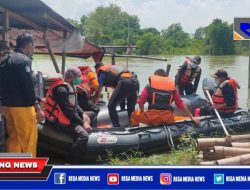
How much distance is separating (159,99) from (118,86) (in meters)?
0.65

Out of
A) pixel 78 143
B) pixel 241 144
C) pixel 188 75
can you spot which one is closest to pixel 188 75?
pixel 188 75

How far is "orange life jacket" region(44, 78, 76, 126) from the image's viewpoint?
4.27 metres

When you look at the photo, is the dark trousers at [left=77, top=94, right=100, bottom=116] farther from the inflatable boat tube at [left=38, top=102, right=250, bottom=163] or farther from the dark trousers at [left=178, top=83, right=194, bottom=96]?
the dark trousers at [left=178, top=83, right=194, bottom=96]

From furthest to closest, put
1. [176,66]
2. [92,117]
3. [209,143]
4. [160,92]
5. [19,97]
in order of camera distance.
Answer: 1. [176,66]
2. [92,117]
3. [160,92]
4. [209,143]
5. [19,97]

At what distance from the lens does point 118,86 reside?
559 cm

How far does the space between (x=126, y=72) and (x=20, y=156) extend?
3114mm

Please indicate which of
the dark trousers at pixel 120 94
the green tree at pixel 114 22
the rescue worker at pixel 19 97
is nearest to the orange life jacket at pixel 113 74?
the dark trousers at pixel 120 94

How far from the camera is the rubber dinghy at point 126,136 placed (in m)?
4.45

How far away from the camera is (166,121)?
5.25m

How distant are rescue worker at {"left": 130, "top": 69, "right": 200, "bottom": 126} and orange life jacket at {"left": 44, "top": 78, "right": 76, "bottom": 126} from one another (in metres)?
1.14

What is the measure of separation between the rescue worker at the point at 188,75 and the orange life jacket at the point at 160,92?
2.31 m

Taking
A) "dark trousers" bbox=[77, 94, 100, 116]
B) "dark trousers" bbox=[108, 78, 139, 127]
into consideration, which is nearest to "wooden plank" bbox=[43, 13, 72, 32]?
"dark trousers" bbox=[77, 94, 100, 116]

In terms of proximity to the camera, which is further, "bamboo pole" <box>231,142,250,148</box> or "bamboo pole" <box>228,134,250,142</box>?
"bamboo pole" <box>228,134,250,142</box>

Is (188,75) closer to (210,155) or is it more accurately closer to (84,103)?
(84,103)
